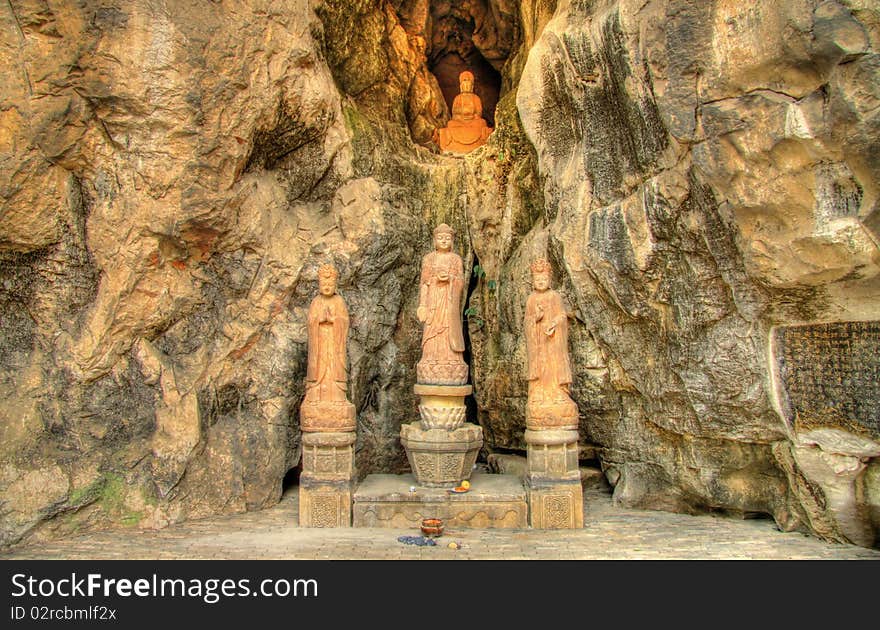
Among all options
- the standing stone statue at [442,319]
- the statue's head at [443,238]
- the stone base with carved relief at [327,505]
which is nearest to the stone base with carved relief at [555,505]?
the standing stone statue at [442,319]

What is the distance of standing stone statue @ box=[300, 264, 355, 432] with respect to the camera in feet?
26.6

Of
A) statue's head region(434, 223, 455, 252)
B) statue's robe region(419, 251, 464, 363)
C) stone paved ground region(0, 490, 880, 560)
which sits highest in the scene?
statue's head region(434, 223, 455, 252)

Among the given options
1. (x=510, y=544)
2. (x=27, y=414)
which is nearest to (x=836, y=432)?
(x=510, y=544)

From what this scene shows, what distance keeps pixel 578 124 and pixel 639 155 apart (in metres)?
1.30

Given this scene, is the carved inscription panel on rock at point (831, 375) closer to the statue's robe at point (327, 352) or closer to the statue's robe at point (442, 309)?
the statue's robe at point (442, 309)

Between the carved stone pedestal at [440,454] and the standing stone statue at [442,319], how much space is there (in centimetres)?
63

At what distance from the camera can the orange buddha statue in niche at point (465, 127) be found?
13.1m

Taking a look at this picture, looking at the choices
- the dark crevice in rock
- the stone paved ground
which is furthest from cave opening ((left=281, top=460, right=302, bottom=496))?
the dark crevice in rock

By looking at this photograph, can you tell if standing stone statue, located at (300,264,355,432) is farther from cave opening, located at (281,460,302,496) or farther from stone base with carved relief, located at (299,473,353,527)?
cave opening, located at (281,460,302,496)

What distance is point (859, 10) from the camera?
20.4ft

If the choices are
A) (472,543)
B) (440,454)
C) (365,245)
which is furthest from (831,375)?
(365,245)

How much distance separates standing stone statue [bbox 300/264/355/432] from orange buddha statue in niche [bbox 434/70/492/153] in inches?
217

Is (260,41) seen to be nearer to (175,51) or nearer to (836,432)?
(175,51)

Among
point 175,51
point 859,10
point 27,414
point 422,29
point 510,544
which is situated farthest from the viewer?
point 422,29
